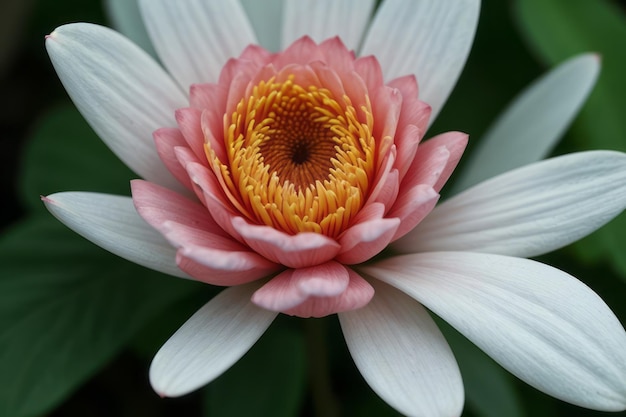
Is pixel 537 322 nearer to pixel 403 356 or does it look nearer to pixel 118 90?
pixel 403 356

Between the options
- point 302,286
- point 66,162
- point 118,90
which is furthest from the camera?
point 66,162

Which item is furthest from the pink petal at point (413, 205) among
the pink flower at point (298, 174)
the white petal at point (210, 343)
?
the white petal at point (210, 343)

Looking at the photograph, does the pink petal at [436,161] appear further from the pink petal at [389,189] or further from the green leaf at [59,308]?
the green leaf at [59,308]

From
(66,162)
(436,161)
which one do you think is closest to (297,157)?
(436,161)

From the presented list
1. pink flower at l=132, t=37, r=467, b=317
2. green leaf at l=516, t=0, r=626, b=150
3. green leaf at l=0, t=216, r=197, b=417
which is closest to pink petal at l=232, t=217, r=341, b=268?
pink flower at l=132, t=37, r=467, b=317

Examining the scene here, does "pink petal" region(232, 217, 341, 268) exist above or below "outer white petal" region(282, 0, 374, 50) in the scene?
below

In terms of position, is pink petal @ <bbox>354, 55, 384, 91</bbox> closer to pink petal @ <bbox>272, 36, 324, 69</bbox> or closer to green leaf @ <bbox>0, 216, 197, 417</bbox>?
pink petal @ <bbox>272, 36, 324, 69</bbox>

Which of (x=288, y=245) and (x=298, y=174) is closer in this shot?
(x=288, y=245)
